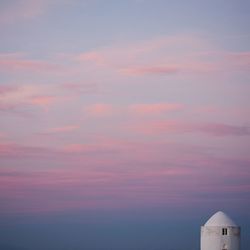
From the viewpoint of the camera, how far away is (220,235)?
97.1 metres

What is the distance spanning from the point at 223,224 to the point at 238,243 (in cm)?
335

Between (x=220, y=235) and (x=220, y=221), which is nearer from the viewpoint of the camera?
(x=220, y=235)

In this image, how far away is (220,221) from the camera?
98062mm

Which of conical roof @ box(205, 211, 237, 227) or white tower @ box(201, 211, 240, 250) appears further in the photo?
conical roof @ box(205, 211, 237, 227)

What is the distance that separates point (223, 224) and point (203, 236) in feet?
10.8

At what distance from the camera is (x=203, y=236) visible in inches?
3868

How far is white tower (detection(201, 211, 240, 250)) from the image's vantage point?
96875mm

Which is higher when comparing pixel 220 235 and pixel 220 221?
pixel 220 221

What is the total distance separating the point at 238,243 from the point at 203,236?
4918 millimetres

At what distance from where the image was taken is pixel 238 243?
320 ft

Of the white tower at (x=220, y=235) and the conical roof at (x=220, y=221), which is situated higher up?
the conical roof at (x=220, y=221)

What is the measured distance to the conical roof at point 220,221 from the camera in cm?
9788

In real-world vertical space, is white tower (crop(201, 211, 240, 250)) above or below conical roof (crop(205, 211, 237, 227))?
below

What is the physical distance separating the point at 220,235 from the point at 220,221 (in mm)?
2041
